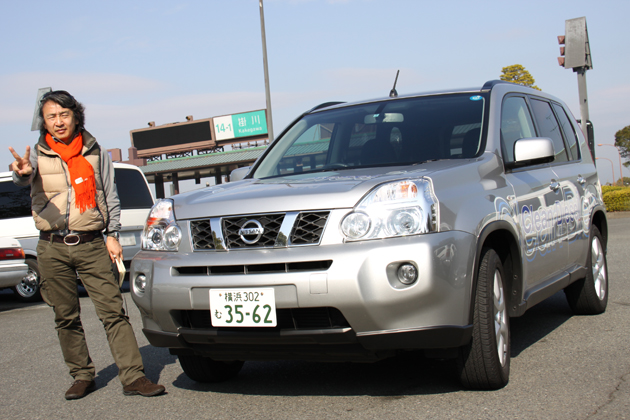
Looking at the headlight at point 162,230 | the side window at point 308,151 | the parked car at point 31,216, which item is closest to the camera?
the headlight at point 162,230

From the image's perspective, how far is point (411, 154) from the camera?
14.2ft

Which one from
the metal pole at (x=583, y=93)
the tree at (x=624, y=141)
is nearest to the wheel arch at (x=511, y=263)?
the metal pole at (x=583, y=93)

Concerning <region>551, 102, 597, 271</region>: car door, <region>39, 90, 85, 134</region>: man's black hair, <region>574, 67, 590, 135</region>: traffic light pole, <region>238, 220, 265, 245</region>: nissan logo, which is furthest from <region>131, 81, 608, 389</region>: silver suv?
<region>574, 67, 590, 135</region>: traffic light pole

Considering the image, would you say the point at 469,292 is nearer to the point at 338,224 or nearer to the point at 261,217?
the point at 338,224

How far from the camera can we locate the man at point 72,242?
416 centimetres

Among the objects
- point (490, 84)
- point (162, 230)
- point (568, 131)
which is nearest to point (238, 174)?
point (162, 230)

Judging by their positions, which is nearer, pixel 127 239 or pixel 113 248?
pixel 113 248

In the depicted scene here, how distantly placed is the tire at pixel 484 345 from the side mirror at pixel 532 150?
2.55ft

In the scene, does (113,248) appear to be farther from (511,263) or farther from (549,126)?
(549,126)

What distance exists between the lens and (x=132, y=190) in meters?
10.4

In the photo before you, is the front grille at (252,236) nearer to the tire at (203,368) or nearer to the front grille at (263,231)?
the front grille at (263,231)

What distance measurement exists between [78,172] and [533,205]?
2.86 metres

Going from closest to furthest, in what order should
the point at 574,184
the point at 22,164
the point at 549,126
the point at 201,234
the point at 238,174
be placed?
the point at 201,234, the point at 22,164, the point at 238,174, the point at 574,184, the point at 549,126

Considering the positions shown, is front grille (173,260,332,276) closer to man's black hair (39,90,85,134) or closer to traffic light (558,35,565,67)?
man's black hair (39,90,85,134)
